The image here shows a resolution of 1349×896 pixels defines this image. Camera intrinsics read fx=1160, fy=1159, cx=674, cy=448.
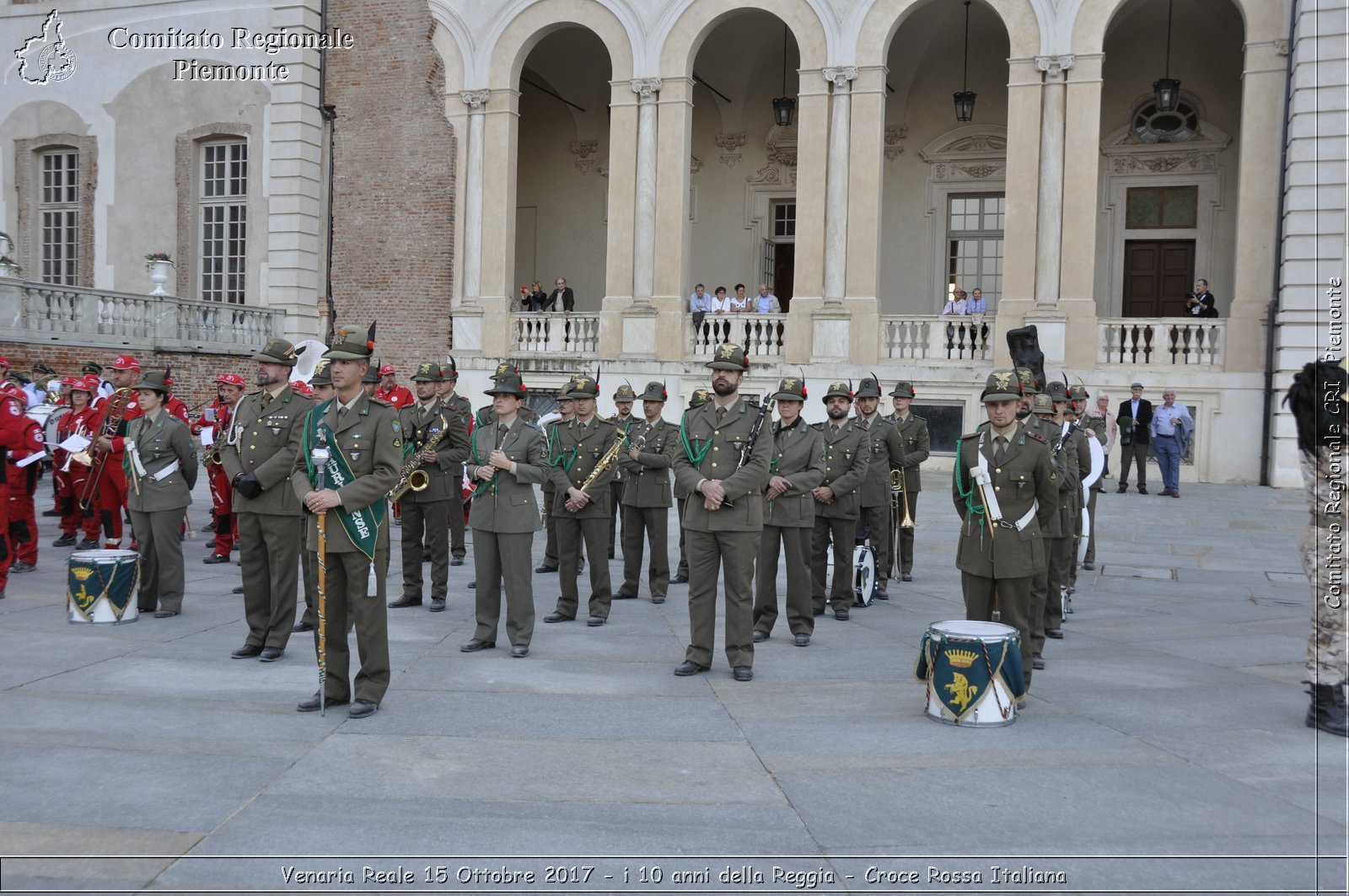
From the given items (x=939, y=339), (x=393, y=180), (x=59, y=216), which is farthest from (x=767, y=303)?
(x=59, y=216)

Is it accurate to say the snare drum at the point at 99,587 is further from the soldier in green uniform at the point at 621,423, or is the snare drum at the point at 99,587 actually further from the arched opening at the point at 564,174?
the arched opening at the point at 564,174

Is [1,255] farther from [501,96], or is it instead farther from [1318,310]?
[1318,310]

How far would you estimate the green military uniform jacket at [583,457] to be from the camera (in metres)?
10.5

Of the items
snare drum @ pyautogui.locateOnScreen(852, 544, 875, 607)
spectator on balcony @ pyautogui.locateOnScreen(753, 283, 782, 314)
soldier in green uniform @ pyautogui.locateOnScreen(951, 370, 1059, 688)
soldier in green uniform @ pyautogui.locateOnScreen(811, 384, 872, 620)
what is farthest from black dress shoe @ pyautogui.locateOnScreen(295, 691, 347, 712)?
spectator on balcony @ pyautogui.locateOnScreen(753, 283, 782, 314)

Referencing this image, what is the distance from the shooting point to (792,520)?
365 inches

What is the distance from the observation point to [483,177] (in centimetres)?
2605

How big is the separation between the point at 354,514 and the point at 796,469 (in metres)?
3.79

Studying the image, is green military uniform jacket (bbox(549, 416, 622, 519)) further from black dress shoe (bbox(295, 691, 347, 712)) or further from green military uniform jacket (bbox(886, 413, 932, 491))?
black dress shoe (bbox(295, 691, 347, 712))

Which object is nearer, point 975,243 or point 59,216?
point 975,243

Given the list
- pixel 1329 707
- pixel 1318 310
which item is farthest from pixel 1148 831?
pixel 1318 310

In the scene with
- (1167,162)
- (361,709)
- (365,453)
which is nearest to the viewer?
(361,709)

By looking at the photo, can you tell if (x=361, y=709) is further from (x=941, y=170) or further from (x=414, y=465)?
(x=941, y=170)

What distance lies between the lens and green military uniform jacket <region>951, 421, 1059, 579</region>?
7285mm

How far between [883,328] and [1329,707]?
56.8 ft
